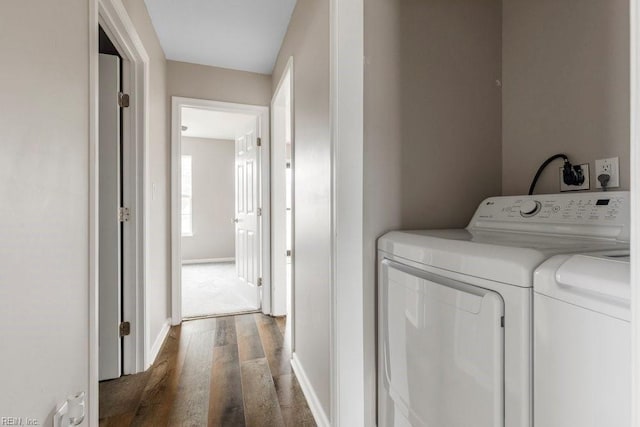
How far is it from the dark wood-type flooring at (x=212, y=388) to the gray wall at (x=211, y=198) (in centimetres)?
381

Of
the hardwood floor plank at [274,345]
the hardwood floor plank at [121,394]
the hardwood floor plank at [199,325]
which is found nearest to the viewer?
the hardwood floor plank at [121,394]

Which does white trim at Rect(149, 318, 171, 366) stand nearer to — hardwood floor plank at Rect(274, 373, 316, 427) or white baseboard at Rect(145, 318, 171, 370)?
white baseboard at Rect(145, 318, 171, 370)

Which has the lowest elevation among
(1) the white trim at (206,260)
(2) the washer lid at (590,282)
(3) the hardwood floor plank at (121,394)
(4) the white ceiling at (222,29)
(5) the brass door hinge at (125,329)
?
(3) the hardwood floor plank at (121,394)

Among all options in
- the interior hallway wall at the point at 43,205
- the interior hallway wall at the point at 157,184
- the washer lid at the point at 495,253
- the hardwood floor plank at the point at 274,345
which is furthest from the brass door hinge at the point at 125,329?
the washer lid at the point at 495,253

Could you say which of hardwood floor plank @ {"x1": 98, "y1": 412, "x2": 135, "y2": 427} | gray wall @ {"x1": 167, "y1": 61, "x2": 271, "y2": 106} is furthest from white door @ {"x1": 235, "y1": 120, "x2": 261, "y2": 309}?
hardwood floor plank @ {"x1": 98, "y1": 412, "x2": 135, "y2": 427}

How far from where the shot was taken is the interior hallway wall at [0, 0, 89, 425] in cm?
84

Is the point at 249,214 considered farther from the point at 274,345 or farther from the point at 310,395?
the point at 310,395

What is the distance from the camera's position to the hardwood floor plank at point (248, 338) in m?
2.28

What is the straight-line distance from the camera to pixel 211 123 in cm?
518

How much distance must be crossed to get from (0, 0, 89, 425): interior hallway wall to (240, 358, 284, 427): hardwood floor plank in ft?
2.54

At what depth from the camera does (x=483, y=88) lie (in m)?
1.50

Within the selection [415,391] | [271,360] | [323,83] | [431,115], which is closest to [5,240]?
[415,391]

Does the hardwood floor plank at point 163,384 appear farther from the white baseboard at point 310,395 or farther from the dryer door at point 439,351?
the dryer door at point 439,351

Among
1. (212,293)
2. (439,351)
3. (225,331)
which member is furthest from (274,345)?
(439,351)
